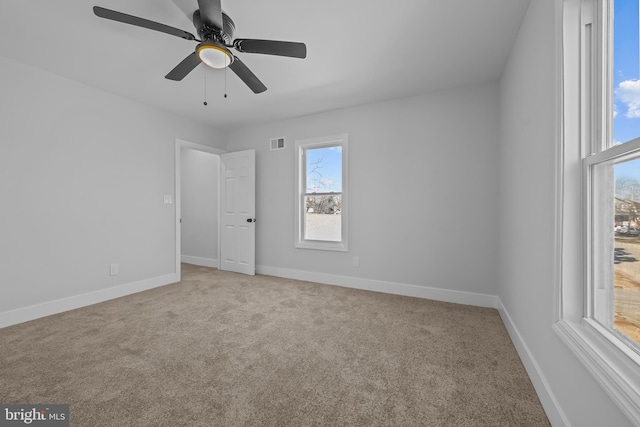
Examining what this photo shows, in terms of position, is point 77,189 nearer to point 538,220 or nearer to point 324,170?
point 324,170

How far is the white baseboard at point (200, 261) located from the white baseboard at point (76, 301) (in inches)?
45.0

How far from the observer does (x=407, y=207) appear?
3.48 meters

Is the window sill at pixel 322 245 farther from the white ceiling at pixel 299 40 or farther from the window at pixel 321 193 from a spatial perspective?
the white ceiling at pixel 299 40

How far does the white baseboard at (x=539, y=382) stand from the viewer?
1312mm

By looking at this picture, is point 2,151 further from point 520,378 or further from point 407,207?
point 520,378

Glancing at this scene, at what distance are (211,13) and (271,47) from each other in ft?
1.38

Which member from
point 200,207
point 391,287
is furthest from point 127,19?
point 200,207

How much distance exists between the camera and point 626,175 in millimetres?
1030

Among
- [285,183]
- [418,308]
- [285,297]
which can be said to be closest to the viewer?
[418,308]

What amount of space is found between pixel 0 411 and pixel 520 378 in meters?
3.17

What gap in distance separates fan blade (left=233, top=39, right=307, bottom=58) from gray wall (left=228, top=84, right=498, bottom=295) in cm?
199

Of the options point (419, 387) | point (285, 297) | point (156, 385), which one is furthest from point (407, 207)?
point (156, 385)

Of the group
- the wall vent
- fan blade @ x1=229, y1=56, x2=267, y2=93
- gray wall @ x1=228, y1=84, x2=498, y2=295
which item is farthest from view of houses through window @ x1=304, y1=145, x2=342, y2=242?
fan blade @ x1=229, y1=56, x2=267, y2=93

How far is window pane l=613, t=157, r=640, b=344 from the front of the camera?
969mm
